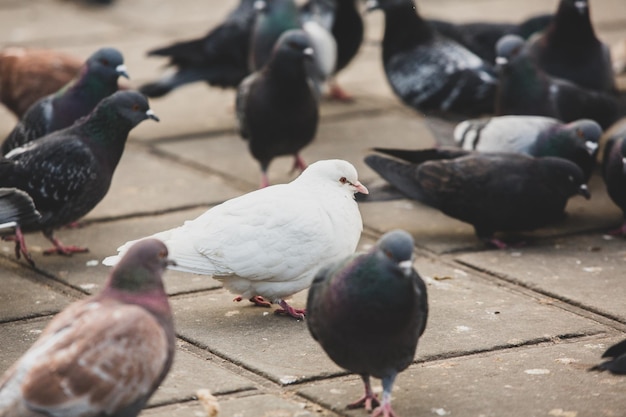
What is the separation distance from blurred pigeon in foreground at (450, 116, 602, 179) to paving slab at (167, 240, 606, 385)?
1.42 m

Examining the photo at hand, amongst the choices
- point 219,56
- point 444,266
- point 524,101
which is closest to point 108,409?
point 444,266

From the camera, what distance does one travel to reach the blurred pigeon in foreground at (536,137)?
696cm

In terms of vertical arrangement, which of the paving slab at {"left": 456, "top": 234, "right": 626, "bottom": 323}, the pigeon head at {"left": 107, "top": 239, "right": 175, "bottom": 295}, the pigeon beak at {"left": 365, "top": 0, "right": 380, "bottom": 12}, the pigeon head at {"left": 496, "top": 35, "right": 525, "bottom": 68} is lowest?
the paving slab at {"left": 456, "top": 234, "right": 626, "bottom": 323}

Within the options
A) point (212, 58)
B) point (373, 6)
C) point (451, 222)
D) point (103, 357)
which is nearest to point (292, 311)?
point (103, 357)

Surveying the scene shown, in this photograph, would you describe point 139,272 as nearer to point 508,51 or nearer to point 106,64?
point 106,64

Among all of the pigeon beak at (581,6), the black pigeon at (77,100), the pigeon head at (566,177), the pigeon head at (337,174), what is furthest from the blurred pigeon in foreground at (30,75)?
the pigeon beak at (581,6)

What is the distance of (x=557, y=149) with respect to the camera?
700cm

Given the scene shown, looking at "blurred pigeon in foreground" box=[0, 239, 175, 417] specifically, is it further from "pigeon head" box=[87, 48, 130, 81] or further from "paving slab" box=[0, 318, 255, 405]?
"pigeon head" box=[87, 48, 130, 81]

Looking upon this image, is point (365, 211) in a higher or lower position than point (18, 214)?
lower

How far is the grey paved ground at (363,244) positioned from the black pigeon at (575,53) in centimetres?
108

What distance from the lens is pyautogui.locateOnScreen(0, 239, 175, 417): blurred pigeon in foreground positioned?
3584 millimetres

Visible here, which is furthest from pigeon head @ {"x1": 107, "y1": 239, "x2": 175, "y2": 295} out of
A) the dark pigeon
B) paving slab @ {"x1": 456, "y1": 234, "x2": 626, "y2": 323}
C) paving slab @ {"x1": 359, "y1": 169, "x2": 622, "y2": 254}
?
the dark pigeon

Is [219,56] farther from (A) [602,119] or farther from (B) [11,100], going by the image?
(A) [602,119]

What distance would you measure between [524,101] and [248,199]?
3.17 meters
